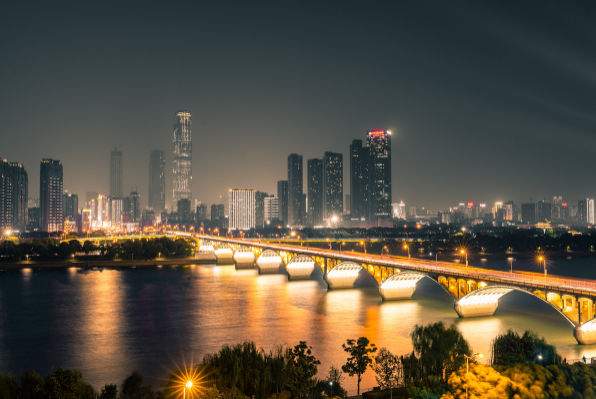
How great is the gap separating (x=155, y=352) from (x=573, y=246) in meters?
157

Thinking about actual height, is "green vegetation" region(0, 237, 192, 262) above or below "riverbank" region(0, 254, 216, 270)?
above

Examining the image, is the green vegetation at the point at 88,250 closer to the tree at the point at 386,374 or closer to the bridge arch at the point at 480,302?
the bridge arch at the point at 480,302

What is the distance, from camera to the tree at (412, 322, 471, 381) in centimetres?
3450

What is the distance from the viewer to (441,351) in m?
36.7

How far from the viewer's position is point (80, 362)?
4512 centimetres

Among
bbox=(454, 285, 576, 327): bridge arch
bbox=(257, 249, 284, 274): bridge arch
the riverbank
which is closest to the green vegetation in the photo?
the riverbank

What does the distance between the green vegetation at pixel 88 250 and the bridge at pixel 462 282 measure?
41.3m

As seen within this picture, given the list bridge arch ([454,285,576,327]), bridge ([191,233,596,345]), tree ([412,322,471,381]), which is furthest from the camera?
bridge arch ([454,285,576,327])

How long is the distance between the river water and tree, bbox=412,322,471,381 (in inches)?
167

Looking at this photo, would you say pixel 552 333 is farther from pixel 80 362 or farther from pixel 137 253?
pixel 137 253

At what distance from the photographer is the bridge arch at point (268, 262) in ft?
405

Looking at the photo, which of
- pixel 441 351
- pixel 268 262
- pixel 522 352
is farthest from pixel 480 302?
pixel 268 262

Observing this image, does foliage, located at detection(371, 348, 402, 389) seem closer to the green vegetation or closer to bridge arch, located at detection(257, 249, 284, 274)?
bridge arch, located at detection(257, 249, 284, 274)

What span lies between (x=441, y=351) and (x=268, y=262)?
90.1 m
